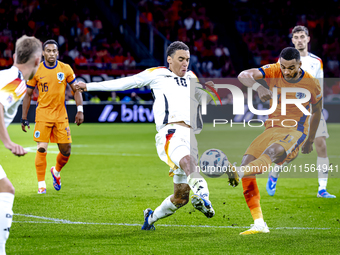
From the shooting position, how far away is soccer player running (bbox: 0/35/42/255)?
381cm

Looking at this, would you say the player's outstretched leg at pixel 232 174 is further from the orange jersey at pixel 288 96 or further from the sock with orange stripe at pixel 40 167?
the sock with orange stripe at pixel 40 167

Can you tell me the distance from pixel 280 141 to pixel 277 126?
0.36 meters

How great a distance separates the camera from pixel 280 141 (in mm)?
5488

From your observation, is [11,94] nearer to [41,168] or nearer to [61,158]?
[41,168]

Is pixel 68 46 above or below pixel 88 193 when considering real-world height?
above

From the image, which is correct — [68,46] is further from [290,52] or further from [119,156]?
[290,52]

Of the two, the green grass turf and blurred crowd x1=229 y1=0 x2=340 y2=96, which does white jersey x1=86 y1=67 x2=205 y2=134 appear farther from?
blurred crowd x1=229 y1=0 x2=340 y2=96

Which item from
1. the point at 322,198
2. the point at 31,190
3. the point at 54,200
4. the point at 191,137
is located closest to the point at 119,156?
the point at 31,190

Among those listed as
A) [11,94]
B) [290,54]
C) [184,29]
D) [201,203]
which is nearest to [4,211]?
[11,94]

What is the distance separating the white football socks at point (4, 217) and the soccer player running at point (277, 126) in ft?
6.98

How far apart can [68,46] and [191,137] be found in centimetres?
1989

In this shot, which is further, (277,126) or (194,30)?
(194,30)

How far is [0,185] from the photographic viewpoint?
12.7 ft

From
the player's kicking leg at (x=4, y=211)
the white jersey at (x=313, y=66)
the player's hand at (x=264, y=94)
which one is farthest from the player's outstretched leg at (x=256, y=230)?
the white jersey at (x=313, y=66)
